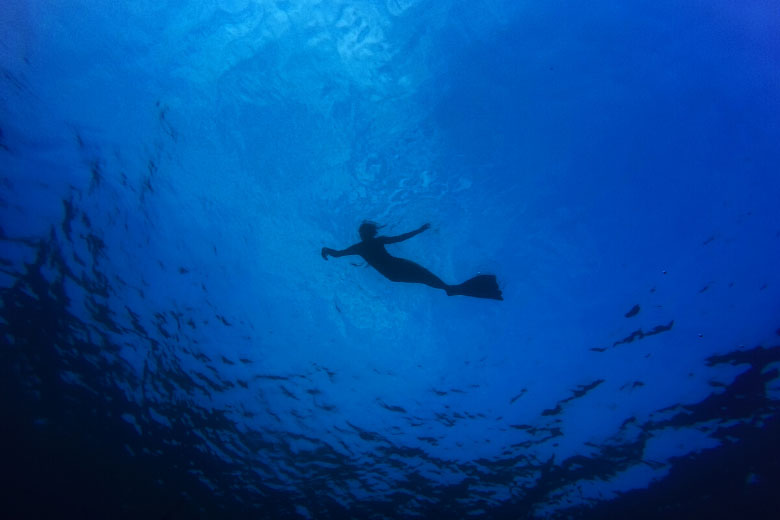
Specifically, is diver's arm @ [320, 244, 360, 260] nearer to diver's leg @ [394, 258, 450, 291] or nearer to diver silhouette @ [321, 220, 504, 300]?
diver silhouette @ [321, 220, 504, 300]

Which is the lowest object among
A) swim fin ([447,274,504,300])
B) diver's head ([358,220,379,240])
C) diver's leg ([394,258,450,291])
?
swim fin ([447,274,504,300])

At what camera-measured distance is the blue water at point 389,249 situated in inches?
317

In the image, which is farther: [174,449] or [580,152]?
[174,449]

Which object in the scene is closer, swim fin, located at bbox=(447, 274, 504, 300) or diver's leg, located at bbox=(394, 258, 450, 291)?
swim fin, located at bbox=(447, 274, 504, 300)

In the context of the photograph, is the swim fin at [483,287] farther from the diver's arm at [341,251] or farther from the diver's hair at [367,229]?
the diver's arm at [341,251]

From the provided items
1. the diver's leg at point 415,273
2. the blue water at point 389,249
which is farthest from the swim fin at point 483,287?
the blue water at point 389,249

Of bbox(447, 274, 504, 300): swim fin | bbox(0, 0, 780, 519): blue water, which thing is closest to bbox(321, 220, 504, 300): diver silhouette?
bbox(447, 274, 504, 300): swim fin

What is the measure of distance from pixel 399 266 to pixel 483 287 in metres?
1.67

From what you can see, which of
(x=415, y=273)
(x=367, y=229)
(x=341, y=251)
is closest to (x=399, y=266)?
(x=415, y=273)

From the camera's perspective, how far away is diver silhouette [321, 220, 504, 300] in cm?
796

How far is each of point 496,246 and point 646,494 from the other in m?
13.2

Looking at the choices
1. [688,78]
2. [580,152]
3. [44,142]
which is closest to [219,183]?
[44,142]

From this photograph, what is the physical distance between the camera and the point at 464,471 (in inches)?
588

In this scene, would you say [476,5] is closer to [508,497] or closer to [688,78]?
[688,78]
